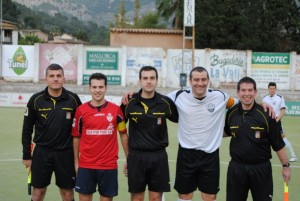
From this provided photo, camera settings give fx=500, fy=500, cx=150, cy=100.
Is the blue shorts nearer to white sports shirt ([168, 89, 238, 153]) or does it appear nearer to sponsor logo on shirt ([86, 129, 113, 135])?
sponsor logo on shirt ([86, 129, 113, 135])

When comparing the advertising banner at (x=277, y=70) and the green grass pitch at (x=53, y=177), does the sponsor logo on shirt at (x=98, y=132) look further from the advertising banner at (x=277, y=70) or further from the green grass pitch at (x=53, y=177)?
the advertising banner at (x=277, y=70)

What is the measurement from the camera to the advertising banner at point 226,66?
107 feet

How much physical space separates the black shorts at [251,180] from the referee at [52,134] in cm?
219

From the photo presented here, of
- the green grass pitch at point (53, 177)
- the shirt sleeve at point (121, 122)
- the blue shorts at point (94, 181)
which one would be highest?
the shirt sleeve at point (121, 122)

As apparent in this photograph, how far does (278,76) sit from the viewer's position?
3228 centimetres

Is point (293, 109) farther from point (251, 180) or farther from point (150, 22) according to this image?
point (150, 22)

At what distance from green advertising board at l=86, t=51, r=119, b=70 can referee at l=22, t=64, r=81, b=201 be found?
86.0 feet

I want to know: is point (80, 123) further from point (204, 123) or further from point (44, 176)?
point (204, 123)

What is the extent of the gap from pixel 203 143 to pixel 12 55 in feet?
94.4

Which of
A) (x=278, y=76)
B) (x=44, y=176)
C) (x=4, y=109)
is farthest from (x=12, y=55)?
(x=44, y=176)

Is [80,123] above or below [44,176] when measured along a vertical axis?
above

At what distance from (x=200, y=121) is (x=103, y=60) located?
2688 cm

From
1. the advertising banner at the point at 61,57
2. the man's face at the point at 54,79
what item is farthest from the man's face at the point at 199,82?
the advertising banner at the point at 61,57

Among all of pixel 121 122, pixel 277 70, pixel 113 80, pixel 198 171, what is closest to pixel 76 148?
pixel 121 122
